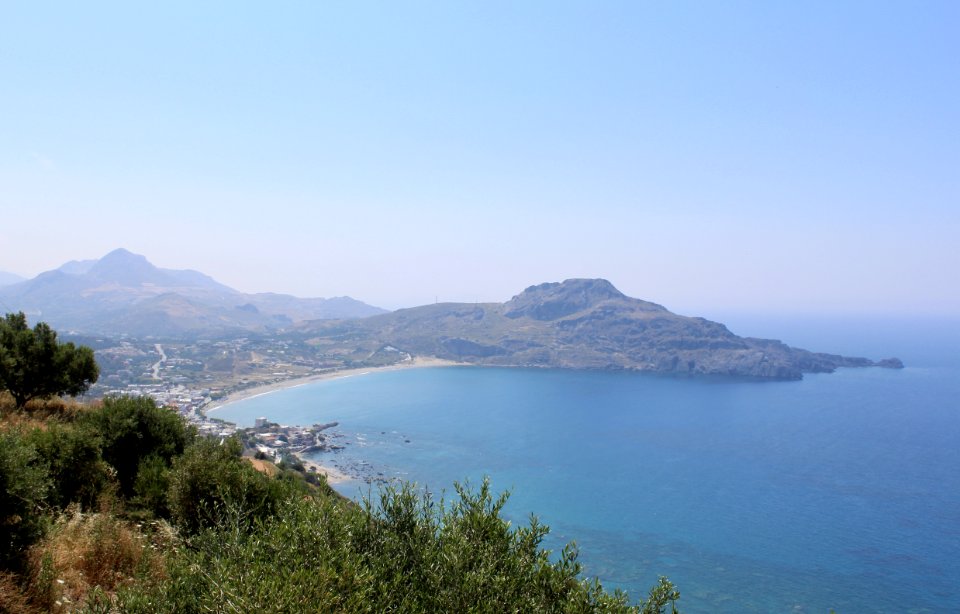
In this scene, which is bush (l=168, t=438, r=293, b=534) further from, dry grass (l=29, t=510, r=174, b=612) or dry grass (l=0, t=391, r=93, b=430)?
dry grass (l=0, t=391, r=93, b=430)

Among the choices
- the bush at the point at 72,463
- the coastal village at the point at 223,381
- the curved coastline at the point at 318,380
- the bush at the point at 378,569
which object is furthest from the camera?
the coastal village at the point at 223,381

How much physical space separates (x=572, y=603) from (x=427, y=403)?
12206 centimetres

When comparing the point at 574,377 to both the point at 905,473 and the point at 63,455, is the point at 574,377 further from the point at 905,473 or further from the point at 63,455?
the point at 63,455

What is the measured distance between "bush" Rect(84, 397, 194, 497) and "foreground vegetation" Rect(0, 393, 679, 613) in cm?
288

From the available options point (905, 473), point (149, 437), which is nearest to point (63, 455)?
point (149, 437)

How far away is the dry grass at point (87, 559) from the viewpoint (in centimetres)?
764

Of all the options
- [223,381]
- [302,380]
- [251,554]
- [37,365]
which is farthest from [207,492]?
[302,380]

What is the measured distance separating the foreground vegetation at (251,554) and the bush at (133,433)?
2875 mm

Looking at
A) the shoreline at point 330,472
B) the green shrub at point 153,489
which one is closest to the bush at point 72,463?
the green shrub at point 153,489

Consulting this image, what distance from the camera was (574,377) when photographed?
171 metres

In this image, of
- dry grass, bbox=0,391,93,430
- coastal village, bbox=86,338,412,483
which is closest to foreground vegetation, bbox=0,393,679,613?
dry grass, bbox=0,391,93,430

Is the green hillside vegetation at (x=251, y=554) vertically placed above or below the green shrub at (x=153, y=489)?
above

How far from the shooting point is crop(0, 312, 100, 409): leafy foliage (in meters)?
19.3

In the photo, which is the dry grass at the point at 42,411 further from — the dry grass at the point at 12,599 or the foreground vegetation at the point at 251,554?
the dry grass at the point at 12,599
